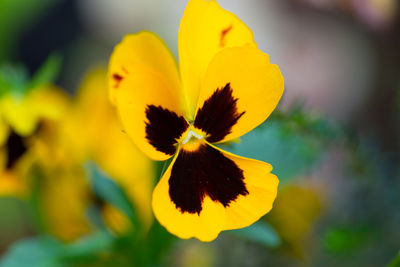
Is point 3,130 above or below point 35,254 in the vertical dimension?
above

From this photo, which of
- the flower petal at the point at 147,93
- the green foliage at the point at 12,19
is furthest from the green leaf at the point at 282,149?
the green foliage at the point at 12,19

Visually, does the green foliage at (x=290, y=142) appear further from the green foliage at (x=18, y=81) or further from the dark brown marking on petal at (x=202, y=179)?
the green foliage at (x=18, y=81)

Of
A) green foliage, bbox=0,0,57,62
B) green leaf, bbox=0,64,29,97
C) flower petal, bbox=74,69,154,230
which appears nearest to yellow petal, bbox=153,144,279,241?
green leaf, bbox=0,64,29,97

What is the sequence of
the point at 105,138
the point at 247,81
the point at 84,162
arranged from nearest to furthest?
the point at 247,81
the point at 84,162
the point at 105,138

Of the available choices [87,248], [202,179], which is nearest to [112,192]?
[87,248]

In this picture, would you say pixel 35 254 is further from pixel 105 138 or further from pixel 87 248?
pixel 105 138

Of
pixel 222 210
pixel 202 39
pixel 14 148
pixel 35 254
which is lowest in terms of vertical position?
pixel 35 254

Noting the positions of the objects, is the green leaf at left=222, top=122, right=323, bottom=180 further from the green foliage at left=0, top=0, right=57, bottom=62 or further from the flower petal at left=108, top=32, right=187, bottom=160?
the green foliage at left=0, top=0, right=57, bottom=62

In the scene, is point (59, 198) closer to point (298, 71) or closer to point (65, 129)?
point (65, 129)
